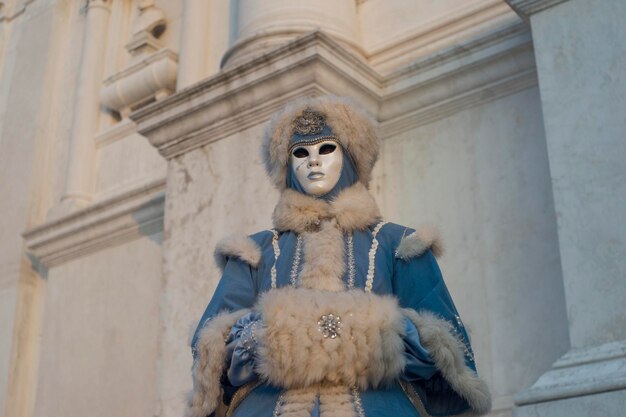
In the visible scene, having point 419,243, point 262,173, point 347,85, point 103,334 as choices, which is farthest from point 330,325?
point 103,334

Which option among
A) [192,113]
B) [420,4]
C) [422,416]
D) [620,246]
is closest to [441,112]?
[420,4]

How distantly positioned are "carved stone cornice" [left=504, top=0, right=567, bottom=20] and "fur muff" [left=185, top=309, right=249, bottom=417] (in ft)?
8.70

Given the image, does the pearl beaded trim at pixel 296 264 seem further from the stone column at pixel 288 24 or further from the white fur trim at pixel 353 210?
the stone column at pixel 288 24

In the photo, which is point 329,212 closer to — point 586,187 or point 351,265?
point 351,265

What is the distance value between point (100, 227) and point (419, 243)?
518cm

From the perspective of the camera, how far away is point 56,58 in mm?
9406

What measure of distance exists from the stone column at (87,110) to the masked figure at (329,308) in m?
5.28

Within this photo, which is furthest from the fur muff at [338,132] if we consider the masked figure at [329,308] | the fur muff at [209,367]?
the fur muff at [209,367]

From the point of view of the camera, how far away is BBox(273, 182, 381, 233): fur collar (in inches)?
Result: 123

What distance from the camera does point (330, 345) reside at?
269 centimetres

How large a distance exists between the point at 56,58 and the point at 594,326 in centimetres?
676

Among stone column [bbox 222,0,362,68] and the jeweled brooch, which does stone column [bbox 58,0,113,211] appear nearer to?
stone column [bbox 222,0,362,68]

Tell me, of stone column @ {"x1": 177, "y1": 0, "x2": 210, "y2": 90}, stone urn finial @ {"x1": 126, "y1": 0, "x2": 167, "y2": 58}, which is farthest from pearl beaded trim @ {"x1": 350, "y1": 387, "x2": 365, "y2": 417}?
stone urn finial @ {"x1": 126, "y1": 0, "x2": 167, "y2": 58}

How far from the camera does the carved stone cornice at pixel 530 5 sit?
480cm
